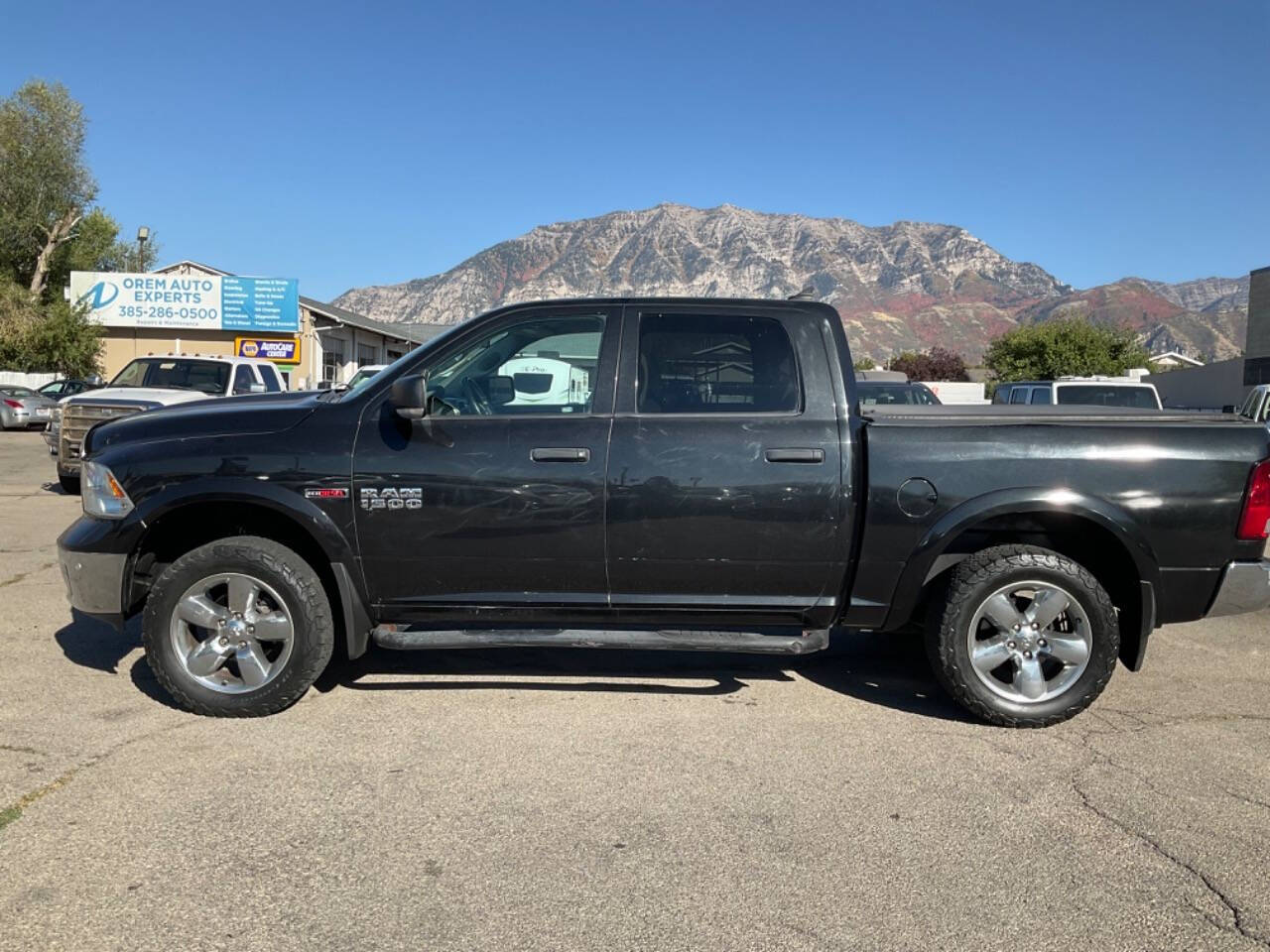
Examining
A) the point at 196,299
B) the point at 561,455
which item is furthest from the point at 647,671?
the point at 196,299

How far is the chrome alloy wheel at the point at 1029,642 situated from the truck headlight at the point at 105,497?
13.2 ft

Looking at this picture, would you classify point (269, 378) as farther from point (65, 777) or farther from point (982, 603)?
point (982, 603)

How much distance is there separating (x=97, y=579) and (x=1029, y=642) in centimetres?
439

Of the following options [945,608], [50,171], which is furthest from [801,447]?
[50,171]

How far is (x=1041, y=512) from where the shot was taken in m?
4.41

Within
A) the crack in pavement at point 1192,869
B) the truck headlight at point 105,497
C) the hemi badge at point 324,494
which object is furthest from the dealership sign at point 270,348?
the crack in pavement at point 1192,869

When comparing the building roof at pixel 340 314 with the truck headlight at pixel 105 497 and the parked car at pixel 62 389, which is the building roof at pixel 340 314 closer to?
the parked car at pixel 62 389

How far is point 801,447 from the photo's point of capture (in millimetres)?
4395

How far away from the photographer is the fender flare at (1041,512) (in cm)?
432

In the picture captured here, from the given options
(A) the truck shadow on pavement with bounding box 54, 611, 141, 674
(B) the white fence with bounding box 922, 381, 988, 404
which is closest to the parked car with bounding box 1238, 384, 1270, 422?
(A) the truck shadow on pavement with bounding box 54, 611, 141, 674

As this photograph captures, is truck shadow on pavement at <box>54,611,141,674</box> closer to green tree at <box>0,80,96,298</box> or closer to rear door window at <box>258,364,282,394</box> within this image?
rear door window at <box>258,364,282,394</box>

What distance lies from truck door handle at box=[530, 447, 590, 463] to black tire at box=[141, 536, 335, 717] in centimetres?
120

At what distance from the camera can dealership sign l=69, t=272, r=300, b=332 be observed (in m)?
34.8

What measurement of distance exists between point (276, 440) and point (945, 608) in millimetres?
3216
